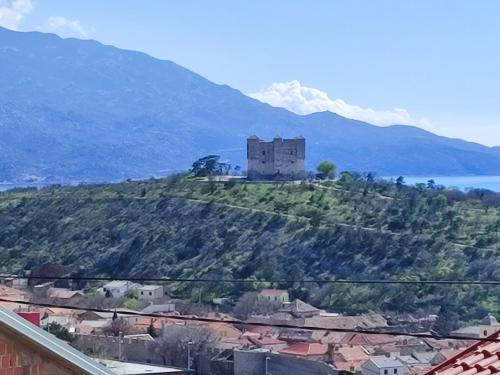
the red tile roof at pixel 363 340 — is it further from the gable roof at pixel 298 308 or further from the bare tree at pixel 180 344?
the bare tree at pixel 180 344

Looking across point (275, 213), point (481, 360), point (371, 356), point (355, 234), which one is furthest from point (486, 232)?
point (481, 360)

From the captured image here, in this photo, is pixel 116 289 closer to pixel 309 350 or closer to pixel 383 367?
pixel 309 350

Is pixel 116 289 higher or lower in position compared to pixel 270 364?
lower

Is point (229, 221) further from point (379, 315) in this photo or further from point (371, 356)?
point (371, 356)

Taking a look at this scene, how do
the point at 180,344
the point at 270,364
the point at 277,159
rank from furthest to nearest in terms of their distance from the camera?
the point at 277,159
the point at 180,344
the point at 270,364

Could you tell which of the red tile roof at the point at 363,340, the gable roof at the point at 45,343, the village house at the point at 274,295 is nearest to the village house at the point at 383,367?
the red tile roof at the point at 363,340

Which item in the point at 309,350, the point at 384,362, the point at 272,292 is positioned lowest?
the point at 309,350

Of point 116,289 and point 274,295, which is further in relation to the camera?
point 116,289

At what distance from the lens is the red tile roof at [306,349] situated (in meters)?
32.8

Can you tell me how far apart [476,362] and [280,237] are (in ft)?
175

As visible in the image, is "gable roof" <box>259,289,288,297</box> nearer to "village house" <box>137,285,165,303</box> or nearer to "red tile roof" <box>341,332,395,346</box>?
"village house" <box>137,285,165,303</box>

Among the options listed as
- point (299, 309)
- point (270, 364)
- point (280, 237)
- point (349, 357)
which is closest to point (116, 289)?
point (280, 237)

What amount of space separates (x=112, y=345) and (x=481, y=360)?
98.0ft

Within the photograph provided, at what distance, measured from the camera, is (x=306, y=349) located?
33.8 meters
